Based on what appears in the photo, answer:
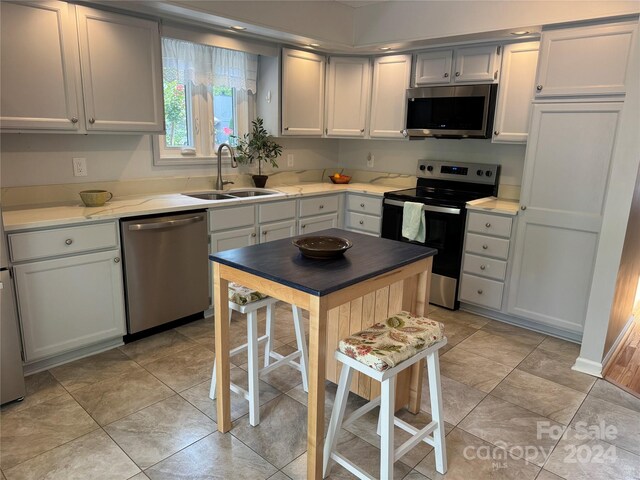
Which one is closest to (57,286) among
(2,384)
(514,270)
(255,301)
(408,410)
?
(2,384)

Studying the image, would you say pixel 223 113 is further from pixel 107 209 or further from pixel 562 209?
pixel 562 209

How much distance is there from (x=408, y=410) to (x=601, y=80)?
2.29 m

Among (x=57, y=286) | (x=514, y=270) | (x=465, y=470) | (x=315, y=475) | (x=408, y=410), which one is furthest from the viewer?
(x=514, y=270)

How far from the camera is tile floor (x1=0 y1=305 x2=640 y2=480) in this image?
6.21 ft

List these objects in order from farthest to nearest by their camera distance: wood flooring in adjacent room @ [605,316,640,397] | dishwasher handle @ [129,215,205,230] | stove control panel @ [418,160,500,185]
Answer: stove control panel @ [418,160,500,185] < dishwasher handle @ [129,215,205,230] < wood flooring in adjacent room @ [605,316,640,397]

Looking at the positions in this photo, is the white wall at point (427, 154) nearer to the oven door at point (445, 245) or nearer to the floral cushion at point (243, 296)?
the oven door at point (445, 245)

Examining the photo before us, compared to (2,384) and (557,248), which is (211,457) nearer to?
(2,384)

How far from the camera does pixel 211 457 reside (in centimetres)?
193

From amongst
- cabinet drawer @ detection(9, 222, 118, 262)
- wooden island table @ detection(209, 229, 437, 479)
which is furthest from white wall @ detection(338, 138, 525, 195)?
cabinet drawer @ detection(9, 222, 118, 262)

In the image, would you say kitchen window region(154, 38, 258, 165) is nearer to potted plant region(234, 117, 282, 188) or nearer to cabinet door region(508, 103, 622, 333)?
potted plant region(234, 117, 282, 188)

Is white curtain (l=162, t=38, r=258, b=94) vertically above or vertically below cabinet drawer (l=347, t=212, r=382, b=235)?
above

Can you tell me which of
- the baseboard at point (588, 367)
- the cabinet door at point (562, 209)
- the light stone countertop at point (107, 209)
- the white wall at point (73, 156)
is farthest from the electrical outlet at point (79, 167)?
the baseboard at point (588, 367)

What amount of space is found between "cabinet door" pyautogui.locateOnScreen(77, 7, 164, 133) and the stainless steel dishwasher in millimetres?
687

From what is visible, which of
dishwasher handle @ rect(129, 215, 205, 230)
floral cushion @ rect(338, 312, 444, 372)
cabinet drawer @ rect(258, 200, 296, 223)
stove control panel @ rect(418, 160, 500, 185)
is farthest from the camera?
stove control panel @ rect(418, 160, 500, 185)
